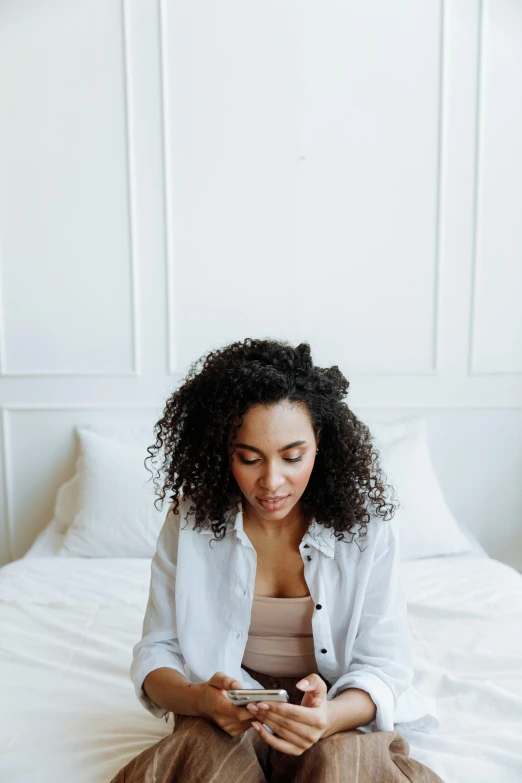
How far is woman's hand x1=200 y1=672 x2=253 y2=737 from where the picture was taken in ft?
3.67

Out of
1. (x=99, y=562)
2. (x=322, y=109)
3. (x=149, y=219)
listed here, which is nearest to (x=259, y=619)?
(x=99, y=562)

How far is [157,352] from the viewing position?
2.78 metres

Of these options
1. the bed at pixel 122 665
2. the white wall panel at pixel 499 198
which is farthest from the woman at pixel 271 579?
the white wall panel at pixel 499 198

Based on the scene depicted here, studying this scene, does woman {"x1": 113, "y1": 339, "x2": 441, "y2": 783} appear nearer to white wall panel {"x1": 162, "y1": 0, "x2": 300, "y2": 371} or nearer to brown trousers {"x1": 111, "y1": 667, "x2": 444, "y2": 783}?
brown trousers {"x1": 111, "y1": 667, "x2": 444, "y2": 783}

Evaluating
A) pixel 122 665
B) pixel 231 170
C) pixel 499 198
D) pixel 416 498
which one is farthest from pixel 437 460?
pixel 122 665

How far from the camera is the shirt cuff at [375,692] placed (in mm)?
1190

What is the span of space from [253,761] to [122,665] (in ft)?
2.08

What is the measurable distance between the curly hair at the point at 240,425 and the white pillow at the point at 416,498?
934 millimetres

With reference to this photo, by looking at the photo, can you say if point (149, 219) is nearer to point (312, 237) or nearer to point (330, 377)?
point (312, 237)

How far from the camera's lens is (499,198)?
2.73 m

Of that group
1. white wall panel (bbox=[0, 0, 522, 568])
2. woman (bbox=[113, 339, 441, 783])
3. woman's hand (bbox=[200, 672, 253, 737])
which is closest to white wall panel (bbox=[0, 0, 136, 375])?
white wall panel (bbox=[0, 0, 522, 568])

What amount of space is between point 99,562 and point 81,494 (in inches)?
11.6

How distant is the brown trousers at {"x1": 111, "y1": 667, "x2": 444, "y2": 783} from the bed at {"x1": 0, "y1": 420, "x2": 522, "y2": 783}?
0.54 ft

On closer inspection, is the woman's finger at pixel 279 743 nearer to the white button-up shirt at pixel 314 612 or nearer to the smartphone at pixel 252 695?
the smartphone at pixel 252 695
